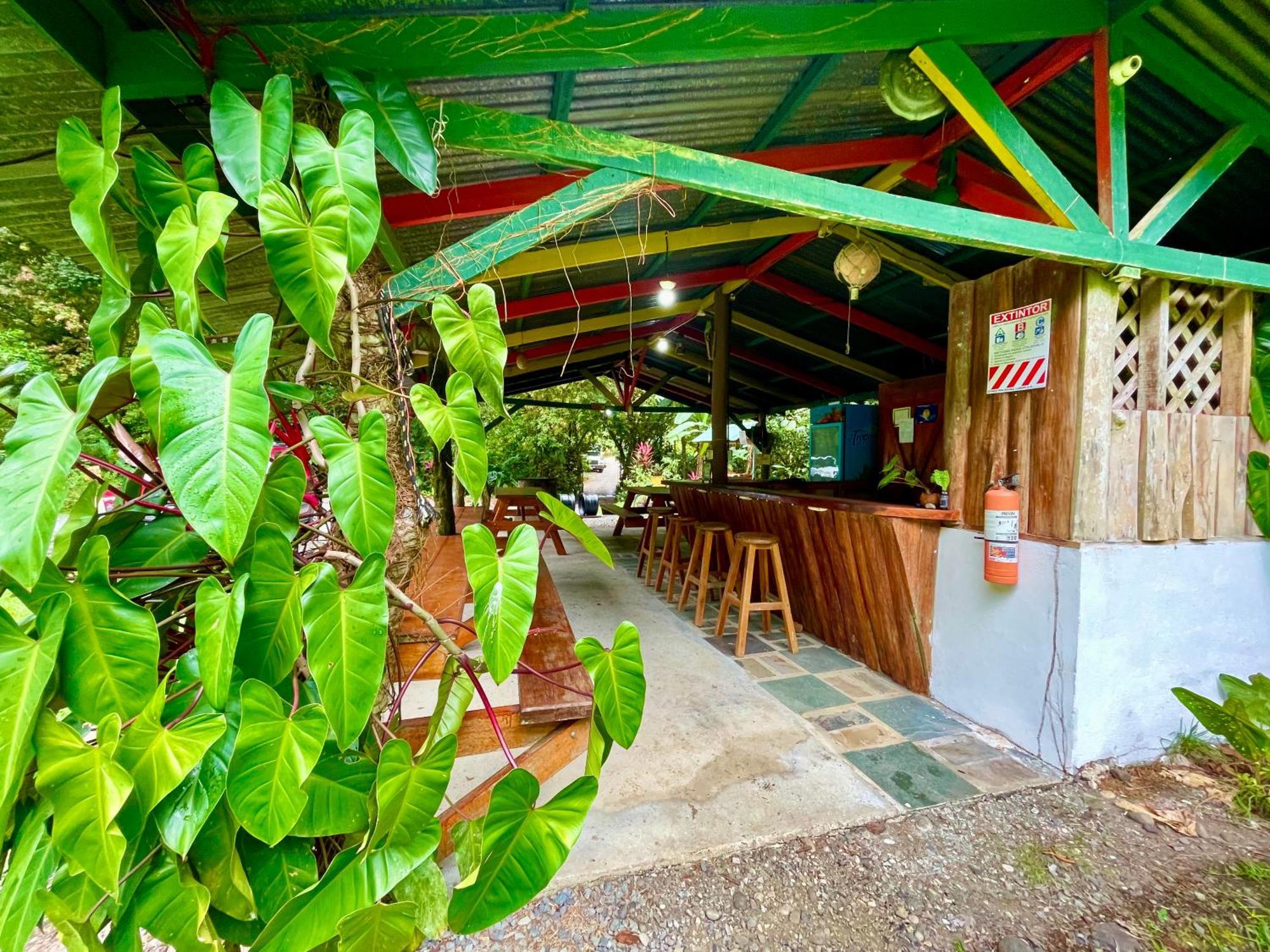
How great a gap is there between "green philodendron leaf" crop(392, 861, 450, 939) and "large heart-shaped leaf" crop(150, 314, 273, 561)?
2.37 ft

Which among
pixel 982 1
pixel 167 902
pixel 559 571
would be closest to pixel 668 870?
pixel 167 902

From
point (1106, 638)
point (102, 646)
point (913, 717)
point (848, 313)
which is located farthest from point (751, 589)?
point (102, 646)

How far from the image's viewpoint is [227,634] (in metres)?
0.68

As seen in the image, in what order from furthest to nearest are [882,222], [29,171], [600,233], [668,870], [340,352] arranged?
[600,233] < [882,222] < [668,870] < [29,171] < [340,352]

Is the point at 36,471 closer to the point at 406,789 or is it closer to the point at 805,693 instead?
the point at 406,789

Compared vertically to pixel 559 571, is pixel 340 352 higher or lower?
higher

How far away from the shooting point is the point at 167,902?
74cm

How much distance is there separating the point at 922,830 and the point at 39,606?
229 centimetres

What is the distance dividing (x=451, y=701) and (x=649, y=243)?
9.97 ft

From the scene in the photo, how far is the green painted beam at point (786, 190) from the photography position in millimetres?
1407

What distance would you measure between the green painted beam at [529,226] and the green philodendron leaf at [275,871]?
4.10 ft

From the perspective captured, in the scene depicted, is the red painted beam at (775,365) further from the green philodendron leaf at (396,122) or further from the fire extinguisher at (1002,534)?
the green philodendron leaf at (396,122)

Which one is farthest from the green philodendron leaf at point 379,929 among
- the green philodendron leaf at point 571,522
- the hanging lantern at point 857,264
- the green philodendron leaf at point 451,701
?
Result: the hanging lantern at point 857,264

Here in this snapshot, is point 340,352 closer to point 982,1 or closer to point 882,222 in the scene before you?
point 882,222
